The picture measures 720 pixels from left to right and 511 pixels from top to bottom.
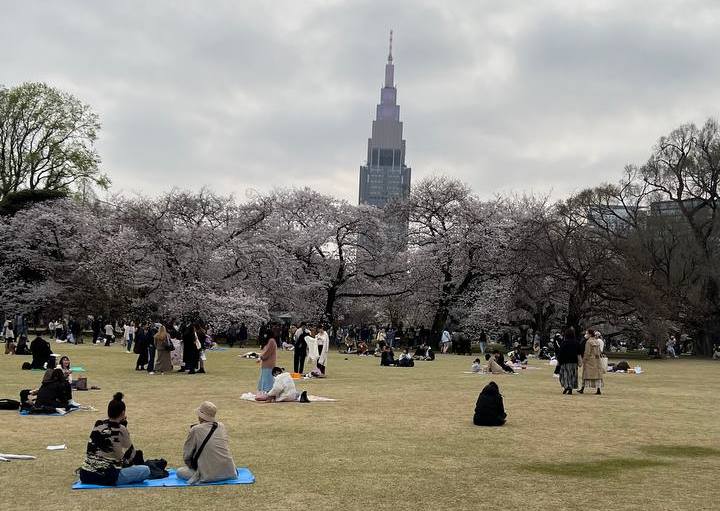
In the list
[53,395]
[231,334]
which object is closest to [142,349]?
[53,395]

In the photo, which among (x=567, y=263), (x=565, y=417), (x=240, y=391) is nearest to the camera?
(x=565, y=417)

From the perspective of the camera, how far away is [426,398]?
17.4 meters

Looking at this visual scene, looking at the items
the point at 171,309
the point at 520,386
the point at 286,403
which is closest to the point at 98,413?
the point at 286,403

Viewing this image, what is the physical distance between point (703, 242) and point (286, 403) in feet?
119

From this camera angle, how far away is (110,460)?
8234 mm

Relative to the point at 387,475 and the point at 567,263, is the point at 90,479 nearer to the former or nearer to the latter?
the point at 387,475

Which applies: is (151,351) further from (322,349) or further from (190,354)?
(322,349)

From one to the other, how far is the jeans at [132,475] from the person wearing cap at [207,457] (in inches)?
16.4

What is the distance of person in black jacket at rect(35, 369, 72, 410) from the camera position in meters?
13.5

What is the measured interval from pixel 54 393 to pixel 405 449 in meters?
6.85

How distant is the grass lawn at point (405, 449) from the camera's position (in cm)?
773

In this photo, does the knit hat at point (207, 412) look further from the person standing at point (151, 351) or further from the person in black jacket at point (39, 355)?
the person in black jacket at point (39, 355)

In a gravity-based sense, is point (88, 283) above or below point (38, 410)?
above

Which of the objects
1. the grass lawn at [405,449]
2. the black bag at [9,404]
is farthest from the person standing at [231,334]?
the black bag at [9,404]
